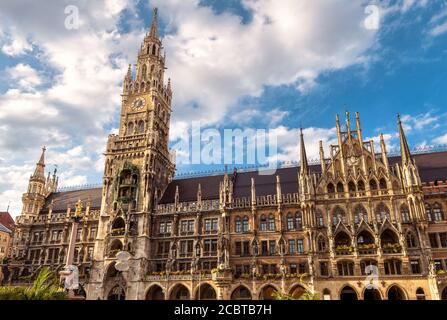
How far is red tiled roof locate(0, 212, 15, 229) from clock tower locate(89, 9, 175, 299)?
4719 centimetres

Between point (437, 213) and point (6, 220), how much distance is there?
98114mm

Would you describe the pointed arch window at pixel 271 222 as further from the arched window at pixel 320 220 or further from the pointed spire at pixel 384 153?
the pointed spire at pixel 384 153

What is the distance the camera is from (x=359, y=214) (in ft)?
154

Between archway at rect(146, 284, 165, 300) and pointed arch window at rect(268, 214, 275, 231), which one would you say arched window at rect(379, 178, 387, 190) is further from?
archway at rect(146, 284, 165, 300)

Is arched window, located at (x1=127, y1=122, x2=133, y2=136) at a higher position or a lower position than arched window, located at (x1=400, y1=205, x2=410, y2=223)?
higher

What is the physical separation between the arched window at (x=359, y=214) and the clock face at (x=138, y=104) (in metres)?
42.8

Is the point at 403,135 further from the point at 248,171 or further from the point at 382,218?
the point at 248,171

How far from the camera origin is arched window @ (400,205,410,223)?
44.7 meters

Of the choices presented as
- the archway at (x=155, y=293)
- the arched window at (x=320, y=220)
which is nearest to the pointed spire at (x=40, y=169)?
the archway at (x=155, y=293)

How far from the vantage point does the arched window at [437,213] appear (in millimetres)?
44344

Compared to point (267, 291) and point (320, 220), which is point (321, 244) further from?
point (267, 291)

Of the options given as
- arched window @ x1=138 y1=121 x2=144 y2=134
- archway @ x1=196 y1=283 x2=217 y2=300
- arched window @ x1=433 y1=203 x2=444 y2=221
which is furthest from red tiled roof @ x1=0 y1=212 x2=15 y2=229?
arched window @ x1=433 y1=203 x2=444 y2=221

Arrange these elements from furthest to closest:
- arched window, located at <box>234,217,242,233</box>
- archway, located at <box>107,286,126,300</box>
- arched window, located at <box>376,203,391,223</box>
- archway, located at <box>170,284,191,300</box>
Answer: archway, located at <box>107,286,126,300</box> → arched window, located at <box>234,217,242,233</box> → archway, located at <box>170,284,191,300</box> → arched window, located at <box>376,203,391,223</box>

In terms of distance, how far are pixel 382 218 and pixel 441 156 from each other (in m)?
16.3
